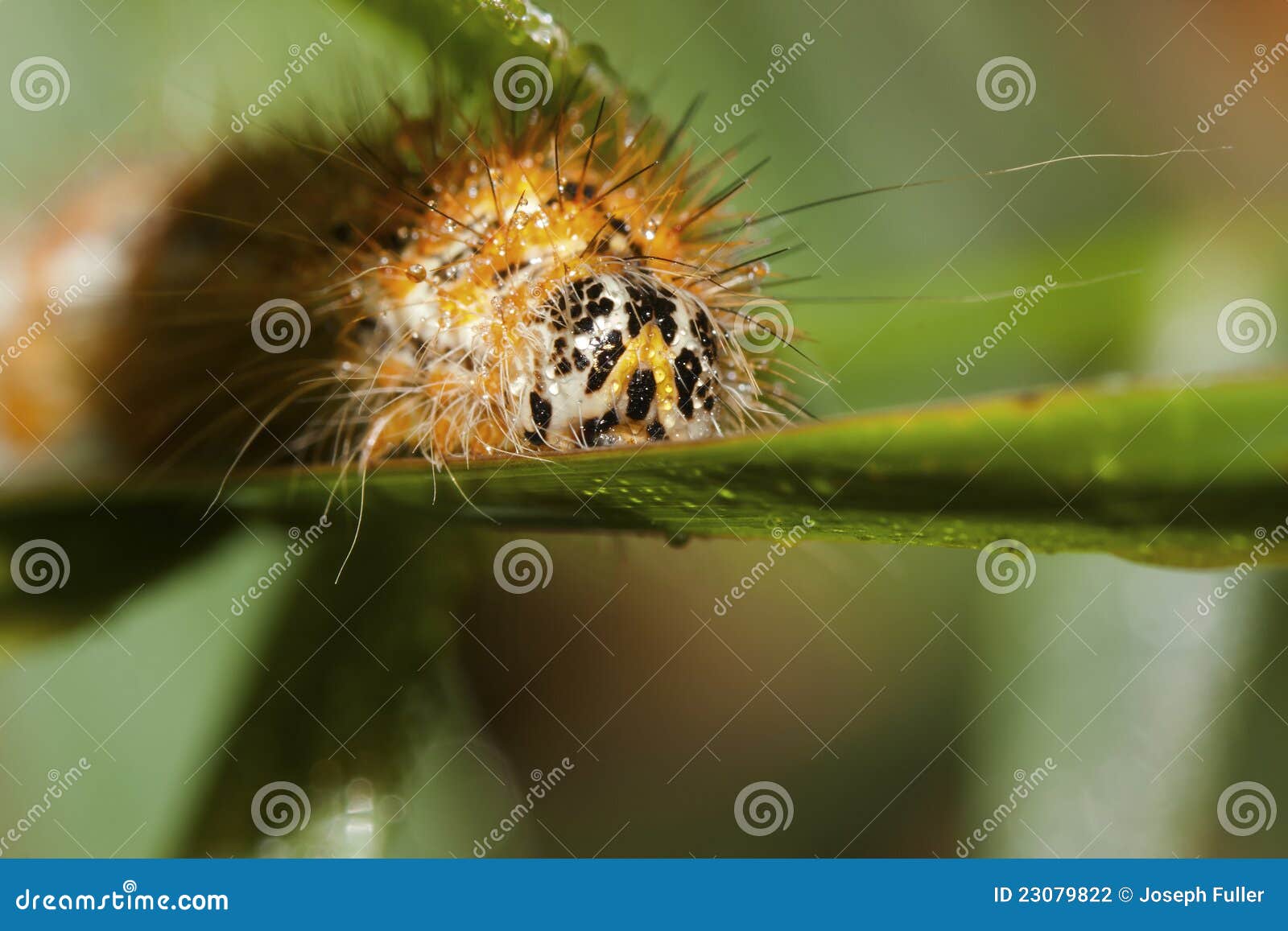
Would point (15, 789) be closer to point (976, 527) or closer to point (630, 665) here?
point (630, 665)

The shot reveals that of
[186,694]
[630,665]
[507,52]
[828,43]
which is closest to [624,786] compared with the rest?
[630,665]
